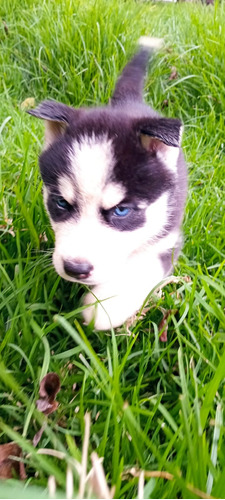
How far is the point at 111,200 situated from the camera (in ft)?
5.20

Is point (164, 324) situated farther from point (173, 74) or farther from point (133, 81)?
point (173, 74)

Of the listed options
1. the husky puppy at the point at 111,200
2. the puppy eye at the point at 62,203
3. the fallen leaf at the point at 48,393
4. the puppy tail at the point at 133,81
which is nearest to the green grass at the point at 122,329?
the fallen leaf at the point at 48,393

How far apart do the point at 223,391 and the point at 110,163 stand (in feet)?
2.78

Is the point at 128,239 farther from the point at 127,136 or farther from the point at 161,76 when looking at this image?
the point at 161,76

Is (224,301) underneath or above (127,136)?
underneath

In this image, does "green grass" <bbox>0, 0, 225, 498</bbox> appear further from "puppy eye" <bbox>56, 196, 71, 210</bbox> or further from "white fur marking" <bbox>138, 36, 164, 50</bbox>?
"puppy eye" <bbox>56, 196, 71, 210</bbox>

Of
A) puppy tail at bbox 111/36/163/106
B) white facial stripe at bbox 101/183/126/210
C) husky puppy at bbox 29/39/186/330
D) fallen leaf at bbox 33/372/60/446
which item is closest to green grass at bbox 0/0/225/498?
fallen leaf at bbox 33/372/60/446

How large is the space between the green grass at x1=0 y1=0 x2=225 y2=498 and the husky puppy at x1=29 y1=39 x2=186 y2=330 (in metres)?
0.14

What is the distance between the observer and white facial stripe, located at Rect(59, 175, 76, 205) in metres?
1.61

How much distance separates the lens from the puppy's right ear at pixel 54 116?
166cm

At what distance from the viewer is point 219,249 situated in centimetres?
223

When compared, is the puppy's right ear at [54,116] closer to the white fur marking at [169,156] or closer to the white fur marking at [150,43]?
the white fur marking at [169,156]

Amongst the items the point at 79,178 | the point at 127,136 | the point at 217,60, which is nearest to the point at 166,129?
the point at 127,136

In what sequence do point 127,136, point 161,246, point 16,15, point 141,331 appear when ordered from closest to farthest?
point 127,136, point 141,331, point 161,246, point 16,15
